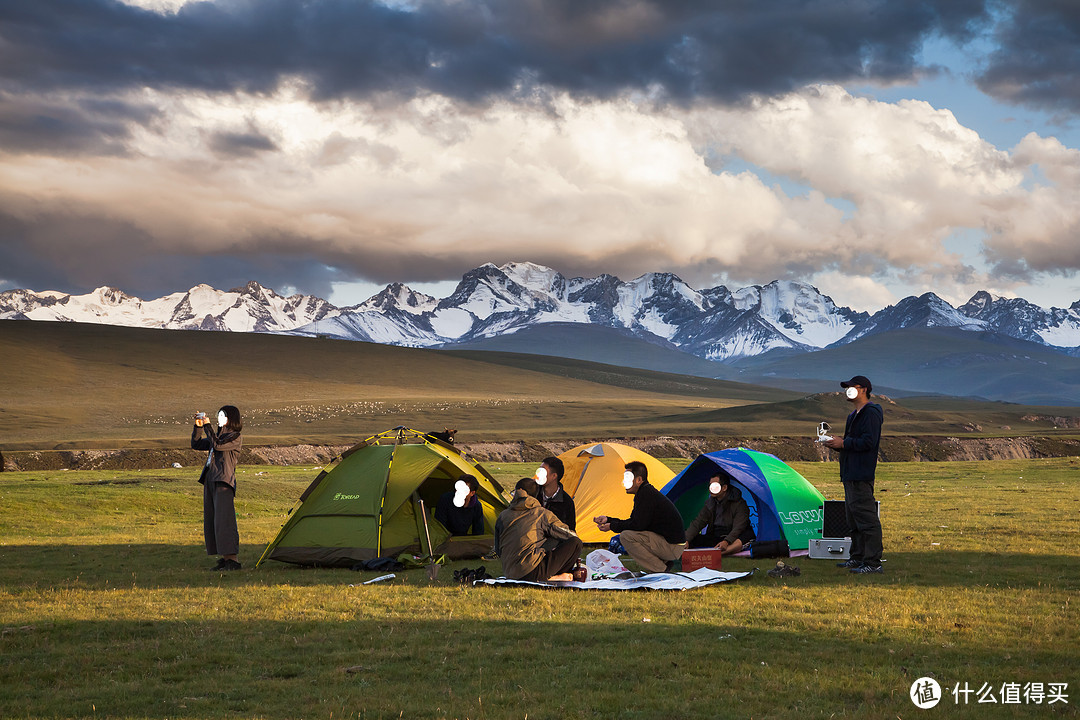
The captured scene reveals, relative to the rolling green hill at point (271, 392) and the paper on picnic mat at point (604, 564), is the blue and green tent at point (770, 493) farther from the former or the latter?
the rolling green hill at point (271, 392)

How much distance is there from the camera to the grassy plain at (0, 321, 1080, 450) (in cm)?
9162

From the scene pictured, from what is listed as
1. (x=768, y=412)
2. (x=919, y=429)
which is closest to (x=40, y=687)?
(x=919, y=429)

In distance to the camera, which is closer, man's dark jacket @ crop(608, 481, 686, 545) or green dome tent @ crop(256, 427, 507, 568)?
man's dark jacket @ crop(608, 481, 686, 545)

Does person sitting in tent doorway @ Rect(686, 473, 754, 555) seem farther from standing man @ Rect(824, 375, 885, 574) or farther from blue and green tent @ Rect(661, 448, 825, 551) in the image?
standing man @ Rect(824, 375, 885, 574)

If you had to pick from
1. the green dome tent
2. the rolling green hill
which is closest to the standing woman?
the green dome tent

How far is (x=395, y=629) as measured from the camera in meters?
12.0

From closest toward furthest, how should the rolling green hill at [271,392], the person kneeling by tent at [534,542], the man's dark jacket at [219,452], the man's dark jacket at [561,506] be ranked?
1. the person kneeling by tent at [534,542]
2. the man's dark jacket at [561,506]
3. the man's dark jacket at [219,452]
4. the rolling green hill at [271,392]

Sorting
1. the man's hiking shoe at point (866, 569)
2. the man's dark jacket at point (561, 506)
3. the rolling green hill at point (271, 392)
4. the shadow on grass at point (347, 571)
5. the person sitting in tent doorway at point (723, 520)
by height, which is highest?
the rolling green hill at point (271, 392)

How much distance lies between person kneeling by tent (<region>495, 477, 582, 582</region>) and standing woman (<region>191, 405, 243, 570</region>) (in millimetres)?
5774

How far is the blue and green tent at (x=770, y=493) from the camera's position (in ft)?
63.9

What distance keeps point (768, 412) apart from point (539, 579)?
109556 millimetres

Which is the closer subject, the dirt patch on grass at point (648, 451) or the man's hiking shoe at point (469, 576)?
the man's hiking shoe at point (469, 576)

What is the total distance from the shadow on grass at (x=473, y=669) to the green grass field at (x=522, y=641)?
32 mm

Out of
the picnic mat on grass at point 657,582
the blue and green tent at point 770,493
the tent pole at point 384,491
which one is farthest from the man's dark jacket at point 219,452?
the blue and green tent at point 770,493
